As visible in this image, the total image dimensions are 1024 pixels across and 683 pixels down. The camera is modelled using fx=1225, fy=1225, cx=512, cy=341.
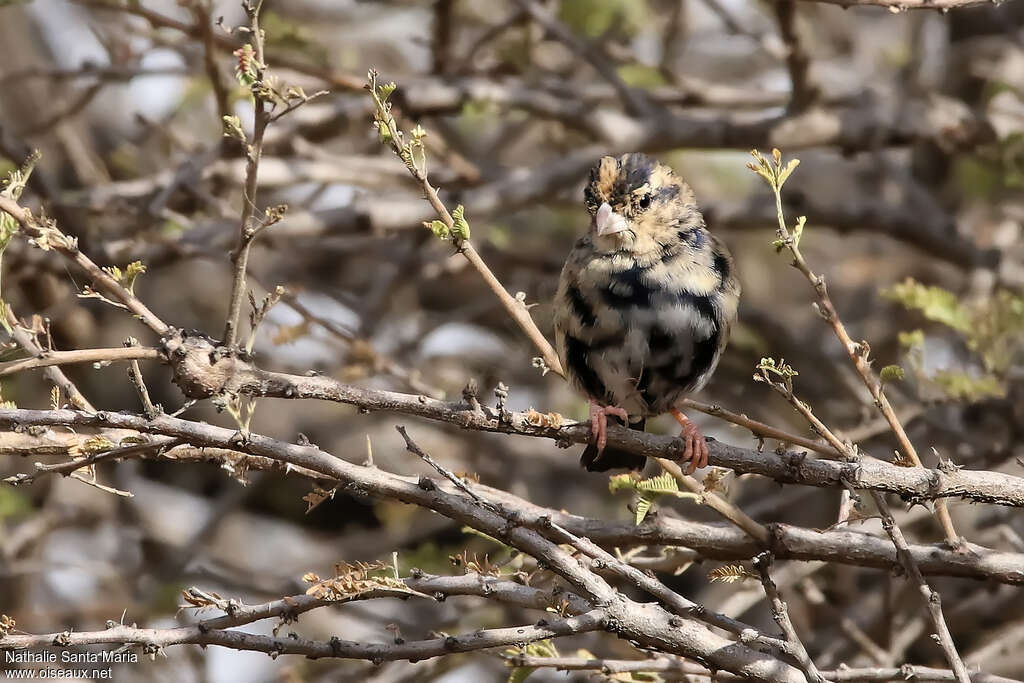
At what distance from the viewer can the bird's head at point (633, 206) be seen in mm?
3891

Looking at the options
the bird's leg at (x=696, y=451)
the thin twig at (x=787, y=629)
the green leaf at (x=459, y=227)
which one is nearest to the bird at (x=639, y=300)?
the bird's leg at (x=696, y=451)

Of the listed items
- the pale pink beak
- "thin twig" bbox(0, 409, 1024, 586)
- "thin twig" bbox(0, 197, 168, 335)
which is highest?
"thin twig" bbox(0, 197, 168, 335)

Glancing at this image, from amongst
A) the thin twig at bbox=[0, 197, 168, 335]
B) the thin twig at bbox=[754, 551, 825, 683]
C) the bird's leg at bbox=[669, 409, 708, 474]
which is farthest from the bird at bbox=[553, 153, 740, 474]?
the thin twig at bbox=[0, 197, 168, 335]

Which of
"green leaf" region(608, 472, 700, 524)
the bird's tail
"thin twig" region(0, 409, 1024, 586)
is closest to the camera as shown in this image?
"thin twig" region(0, 409, 1024, 586)

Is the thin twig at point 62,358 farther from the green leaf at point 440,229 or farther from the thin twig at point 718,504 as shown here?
the thin twig at point 718,504

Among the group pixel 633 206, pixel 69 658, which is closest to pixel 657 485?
pixel 633 206

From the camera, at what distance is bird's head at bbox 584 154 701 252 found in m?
3.89

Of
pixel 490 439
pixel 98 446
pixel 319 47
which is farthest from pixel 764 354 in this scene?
pixel 98 446

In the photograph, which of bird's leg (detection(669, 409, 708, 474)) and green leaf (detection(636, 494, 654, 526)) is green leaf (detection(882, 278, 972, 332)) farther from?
green leaf (detection(636, 494, 654, 526))

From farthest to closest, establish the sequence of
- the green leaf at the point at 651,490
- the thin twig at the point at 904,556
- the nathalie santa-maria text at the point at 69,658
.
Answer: the nathalie santa-maria text at the point at 69,658
the green leaf at the point at 651,490
the thin twig at the point at 904,556

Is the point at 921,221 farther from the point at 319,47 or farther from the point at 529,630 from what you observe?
the point at 529,630

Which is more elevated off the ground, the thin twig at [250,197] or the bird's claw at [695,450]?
the thin twig at [250,197]

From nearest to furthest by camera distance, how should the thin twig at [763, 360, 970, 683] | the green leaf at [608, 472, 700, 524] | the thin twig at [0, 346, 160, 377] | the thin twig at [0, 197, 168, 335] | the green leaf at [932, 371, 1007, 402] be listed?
the thin twig at [0, 346, 160, 377], the thin twig at [0, 197, 168, 335], the thin twig at [763, 360, 970, 683], the green leaf at [608, 472, 700, 524], the green leaf at [932, 371, 1007, 402]

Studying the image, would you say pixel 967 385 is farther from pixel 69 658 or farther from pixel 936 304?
pixel 69 658
